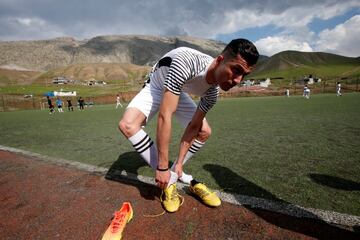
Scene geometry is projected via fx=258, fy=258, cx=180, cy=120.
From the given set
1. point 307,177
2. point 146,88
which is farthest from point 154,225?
point 307,177

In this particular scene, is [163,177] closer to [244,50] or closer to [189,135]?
[189,135]

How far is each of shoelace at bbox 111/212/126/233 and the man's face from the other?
1.68m

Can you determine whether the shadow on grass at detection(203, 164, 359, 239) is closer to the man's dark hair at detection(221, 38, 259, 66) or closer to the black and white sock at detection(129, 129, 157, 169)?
the black and white sock at detection(129, 129, 157, 169)

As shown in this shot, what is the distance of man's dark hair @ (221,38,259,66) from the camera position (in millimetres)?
2361

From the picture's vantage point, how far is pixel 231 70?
2418 mm

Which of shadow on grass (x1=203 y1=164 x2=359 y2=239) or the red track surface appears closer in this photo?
shadow on grass (x1=203 y1=164 x2=359 y2=239)

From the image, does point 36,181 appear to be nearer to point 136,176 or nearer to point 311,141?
point 136,176

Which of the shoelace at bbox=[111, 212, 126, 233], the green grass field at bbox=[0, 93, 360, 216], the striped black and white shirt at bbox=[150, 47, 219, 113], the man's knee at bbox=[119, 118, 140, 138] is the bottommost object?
the green grass field at bbox=[0, 93, 360, 216]

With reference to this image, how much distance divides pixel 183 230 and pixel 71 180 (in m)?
2.28

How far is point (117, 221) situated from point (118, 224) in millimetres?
41

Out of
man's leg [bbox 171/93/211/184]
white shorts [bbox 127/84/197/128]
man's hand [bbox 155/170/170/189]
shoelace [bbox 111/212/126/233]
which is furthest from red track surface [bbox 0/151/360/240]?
white shorts [bbox 127/84/197/128]

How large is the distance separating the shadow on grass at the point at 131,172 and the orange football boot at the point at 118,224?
20.2 inches

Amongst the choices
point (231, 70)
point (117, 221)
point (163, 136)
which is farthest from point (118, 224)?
point (231, 70)

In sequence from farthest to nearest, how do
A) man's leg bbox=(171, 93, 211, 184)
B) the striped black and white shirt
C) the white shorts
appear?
man's leg bbox=(171, 93, 211, 184), the white shorts, the striped black and white shirt
